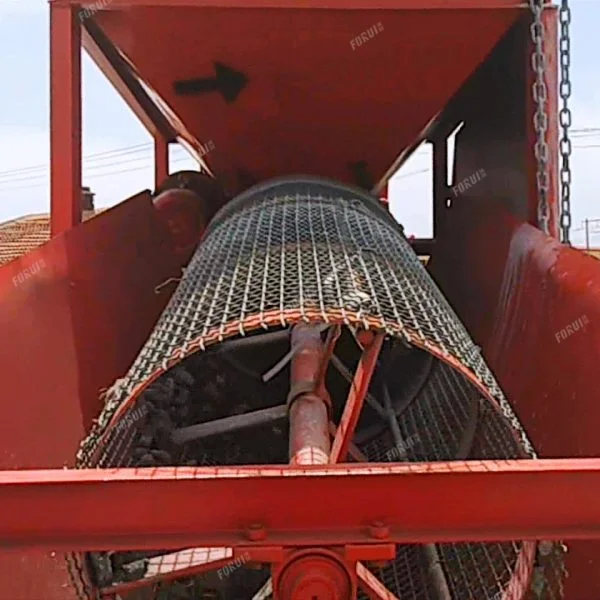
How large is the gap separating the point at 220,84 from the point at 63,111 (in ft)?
1.29

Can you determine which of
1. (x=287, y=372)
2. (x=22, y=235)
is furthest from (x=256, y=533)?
(x=22, y=235)

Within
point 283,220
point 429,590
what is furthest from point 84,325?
point 429,590

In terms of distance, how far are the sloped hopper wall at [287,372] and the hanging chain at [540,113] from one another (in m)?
0.36

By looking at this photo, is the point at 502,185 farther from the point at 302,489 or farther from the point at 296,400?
the point at 302,489

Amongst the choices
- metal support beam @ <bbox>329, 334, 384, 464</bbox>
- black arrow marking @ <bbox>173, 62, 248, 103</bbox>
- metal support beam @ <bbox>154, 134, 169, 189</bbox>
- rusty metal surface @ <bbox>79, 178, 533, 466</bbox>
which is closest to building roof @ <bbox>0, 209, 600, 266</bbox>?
metal support beam @ <bbox>154, 134, 169, 189</bbox>

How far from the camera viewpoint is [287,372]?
244 cm

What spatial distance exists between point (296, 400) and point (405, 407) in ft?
3.08

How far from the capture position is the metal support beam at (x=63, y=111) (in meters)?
2.18

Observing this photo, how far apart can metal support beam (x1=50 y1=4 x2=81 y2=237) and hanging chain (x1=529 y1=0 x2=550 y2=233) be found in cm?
109

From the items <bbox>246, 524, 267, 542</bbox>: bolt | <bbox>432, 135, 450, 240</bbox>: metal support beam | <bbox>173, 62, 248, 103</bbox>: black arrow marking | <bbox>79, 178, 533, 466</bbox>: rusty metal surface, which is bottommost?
<bbox>246, 524, 267, 542</bbox>: bolt

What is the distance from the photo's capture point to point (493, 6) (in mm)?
2135

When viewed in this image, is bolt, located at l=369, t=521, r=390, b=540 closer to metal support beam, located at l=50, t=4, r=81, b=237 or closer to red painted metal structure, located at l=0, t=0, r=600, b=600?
red painted metal structure, located at l=0, t=0, r=600, b=600

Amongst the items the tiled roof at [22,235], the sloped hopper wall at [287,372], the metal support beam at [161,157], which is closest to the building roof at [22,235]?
the tiled roof at [22,235]

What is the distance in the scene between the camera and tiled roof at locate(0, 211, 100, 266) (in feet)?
15.1
